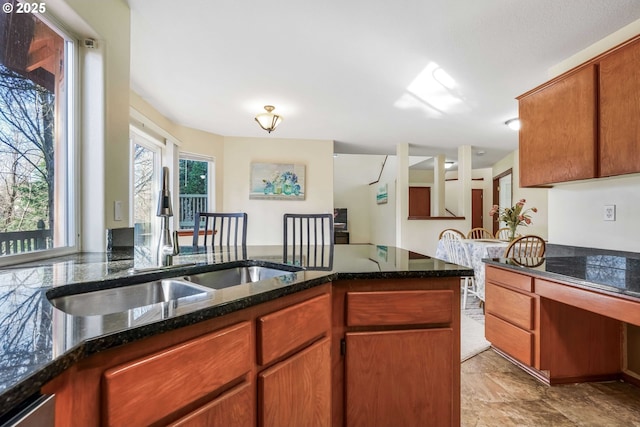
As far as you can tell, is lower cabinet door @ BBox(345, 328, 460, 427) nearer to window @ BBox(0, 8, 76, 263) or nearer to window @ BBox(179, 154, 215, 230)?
window @ BBox(0, 8, 76, 263)

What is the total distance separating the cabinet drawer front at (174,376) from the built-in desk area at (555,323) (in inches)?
67.6

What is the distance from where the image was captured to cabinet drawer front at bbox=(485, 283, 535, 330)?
1930 mm

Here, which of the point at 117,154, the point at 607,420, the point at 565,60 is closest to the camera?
the point at 607,420

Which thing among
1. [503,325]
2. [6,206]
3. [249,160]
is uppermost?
[249,160]

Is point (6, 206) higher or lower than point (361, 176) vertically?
lower

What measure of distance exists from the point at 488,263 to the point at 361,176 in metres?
7.32

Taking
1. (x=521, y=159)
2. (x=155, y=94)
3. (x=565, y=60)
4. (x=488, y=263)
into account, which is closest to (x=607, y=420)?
(x=488, y=263)

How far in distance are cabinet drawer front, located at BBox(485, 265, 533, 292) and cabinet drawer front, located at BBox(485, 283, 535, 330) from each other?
4 cm

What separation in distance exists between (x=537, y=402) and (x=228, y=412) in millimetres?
1886

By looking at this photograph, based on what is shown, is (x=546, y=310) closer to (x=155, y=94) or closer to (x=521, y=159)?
(x=521, y=159)

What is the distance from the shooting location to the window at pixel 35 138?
4.16 ft

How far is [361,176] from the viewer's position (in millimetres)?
9430

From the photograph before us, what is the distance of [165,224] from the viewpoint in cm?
161

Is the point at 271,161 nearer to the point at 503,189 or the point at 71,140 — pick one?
the point at 71,140
